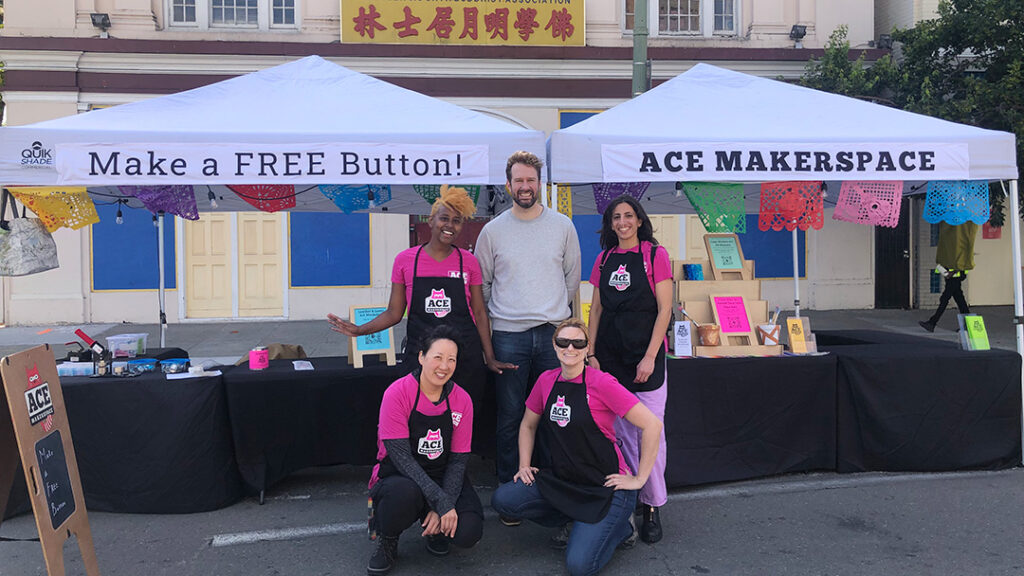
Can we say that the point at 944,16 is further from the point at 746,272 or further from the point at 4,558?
the point at 4,558

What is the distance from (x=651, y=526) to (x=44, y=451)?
2.82 m

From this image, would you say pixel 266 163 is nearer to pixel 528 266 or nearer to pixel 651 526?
pixel 528 266

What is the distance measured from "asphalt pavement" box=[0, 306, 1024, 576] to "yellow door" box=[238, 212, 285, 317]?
7.26 meters

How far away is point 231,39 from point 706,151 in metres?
9.32

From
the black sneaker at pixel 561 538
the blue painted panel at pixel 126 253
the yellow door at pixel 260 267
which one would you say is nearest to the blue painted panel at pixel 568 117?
the yellow door at pixel 260 267

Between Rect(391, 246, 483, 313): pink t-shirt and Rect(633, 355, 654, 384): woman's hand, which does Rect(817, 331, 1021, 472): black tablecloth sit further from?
Rect(391, 246, 483, 313): pink t-shirt

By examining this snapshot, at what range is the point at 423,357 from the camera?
11.0 feet

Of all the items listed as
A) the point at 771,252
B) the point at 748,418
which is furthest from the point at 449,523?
the point at 771,252

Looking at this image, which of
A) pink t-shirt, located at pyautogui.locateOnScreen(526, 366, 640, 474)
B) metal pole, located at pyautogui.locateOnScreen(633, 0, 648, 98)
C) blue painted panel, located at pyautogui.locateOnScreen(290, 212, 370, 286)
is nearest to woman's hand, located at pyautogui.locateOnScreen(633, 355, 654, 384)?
pink t-shirt, located at pyautogui.locateOnScreen(526, 366, 640, 474)

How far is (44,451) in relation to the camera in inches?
120

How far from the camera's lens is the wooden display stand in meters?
4.72

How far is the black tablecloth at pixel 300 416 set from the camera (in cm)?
433

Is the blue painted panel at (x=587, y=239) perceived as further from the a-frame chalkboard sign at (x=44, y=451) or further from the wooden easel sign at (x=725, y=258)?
the a-frame chalkboard sign at (x=44, y=451)

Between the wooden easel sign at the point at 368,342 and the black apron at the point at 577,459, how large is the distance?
5.24 ft
